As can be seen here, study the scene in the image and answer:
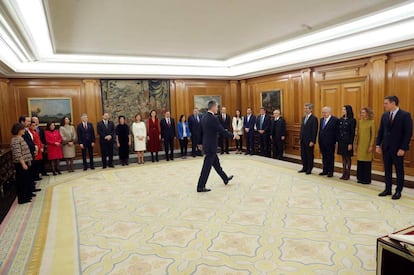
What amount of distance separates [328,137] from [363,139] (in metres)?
0.71

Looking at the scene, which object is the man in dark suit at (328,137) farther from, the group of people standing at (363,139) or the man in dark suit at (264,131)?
the man in dark suit at (264,131)

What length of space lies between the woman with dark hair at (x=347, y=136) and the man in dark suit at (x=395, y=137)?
0.97m

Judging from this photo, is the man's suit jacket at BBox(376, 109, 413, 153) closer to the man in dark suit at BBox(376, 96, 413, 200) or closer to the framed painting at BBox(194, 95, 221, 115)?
the man in dark suit at BBox(376, 96, 413, 200)

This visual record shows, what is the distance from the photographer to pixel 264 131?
9.11 m

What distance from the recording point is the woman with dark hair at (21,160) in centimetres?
483

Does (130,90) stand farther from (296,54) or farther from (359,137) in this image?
(359,137)

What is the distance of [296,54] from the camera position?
8.07 meters

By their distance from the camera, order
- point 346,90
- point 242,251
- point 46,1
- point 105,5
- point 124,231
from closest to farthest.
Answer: point 242,251 < point 124,231 < point 46,1 < point 105,5 < point 346,90

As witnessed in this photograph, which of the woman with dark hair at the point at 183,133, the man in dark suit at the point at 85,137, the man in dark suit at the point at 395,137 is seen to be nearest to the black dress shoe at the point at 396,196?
the man in dark suit at the point at 395,137

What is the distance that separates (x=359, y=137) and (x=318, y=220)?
94.9 inches

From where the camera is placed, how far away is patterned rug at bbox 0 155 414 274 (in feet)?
9.57

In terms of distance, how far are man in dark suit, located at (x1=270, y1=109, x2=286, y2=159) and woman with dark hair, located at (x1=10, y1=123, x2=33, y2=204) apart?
6.43 m

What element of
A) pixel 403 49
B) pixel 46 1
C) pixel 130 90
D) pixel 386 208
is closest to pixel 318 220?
pixel 386 208

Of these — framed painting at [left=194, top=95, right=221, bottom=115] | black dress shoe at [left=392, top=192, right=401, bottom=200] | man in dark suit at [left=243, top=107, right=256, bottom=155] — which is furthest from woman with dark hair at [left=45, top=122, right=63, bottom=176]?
black dress shoe at [left=392, top=192, right=401, bottom=200]
